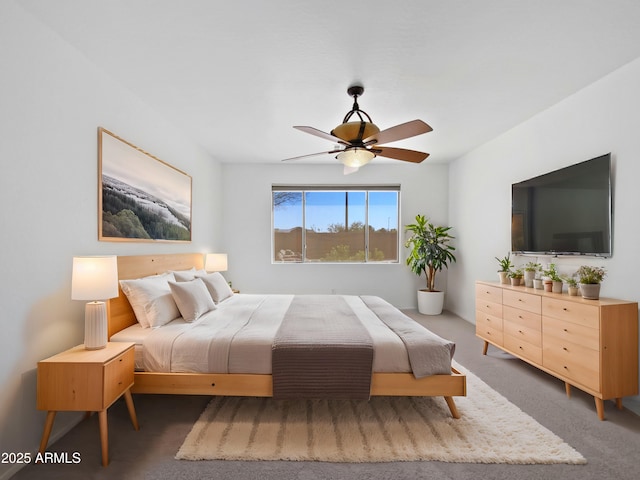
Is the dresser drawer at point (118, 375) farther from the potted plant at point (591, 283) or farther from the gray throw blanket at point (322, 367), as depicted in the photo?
the potted plant at point (591, 283)

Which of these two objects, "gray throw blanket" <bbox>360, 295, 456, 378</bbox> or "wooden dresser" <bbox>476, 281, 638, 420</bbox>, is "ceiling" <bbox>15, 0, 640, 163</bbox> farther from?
"gray throw blanket" <bbox>360, 295, 456, 378</bbox>

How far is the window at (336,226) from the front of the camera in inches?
229

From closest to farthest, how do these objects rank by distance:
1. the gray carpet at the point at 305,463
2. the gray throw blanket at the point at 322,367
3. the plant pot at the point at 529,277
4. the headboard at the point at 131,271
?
the gray carpet at the point at 305,463 → the gray throw blanket at the point at 322,367 → the headboard at the point at 131,271 → the plant pot at the point at 529,277

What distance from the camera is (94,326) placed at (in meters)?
2.06

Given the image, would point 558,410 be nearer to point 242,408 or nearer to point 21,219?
point 242,408

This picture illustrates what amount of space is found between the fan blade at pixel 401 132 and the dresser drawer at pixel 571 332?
188cm

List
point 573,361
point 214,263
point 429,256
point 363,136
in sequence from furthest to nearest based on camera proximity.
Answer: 1. point 429,256
2. point 214,263
3. point 363,136
4. point 573,361

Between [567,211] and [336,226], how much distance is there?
3525 millimetres

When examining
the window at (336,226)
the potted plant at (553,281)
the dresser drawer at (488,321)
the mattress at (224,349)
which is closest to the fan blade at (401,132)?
the mattress at (224,349)

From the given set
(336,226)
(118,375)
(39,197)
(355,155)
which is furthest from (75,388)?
(336,226)

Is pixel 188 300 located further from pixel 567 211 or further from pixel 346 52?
pixel 567 211

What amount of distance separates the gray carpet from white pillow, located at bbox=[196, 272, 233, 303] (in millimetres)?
1169

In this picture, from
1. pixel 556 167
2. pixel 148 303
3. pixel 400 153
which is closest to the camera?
pixel 148 303

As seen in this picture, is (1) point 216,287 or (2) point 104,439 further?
(1) point 216,287
